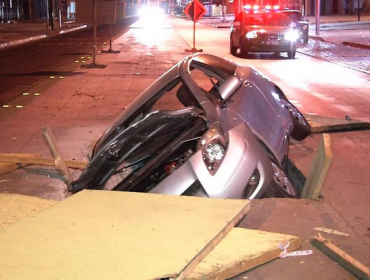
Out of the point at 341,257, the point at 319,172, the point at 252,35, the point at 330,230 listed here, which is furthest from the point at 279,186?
the point at 252,35

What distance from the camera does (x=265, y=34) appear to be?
76.4 ft

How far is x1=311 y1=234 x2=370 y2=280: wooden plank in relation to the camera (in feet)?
14.3

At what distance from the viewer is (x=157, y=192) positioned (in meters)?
5.45

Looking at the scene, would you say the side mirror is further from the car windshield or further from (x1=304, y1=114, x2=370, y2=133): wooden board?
the car windshield

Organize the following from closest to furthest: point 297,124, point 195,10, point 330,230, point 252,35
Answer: point 330,230, point 297,124, point 252,35, point 195,10

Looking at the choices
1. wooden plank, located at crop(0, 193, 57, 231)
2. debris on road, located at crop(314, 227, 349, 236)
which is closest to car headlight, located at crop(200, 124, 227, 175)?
debris on road, located at crop(314, 227, 349, 236)

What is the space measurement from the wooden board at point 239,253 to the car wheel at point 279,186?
116 centimetres

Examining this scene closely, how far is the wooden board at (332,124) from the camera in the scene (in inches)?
377

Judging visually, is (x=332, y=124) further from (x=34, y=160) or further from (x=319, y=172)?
(x=34, y=160)

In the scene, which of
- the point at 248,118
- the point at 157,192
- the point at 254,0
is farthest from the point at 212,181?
the point at 254,0

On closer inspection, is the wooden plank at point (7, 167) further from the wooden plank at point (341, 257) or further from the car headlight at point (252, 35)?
the car headlight at point (252, 35)

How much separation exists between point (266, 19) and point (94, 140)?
1687cm

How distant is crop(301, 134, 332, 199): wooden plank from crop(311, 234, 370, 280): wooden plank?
1.08 m

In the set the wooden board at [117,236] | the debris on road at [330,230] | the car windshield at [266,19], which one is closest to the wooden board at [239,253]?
the wooden board at [117,236]
